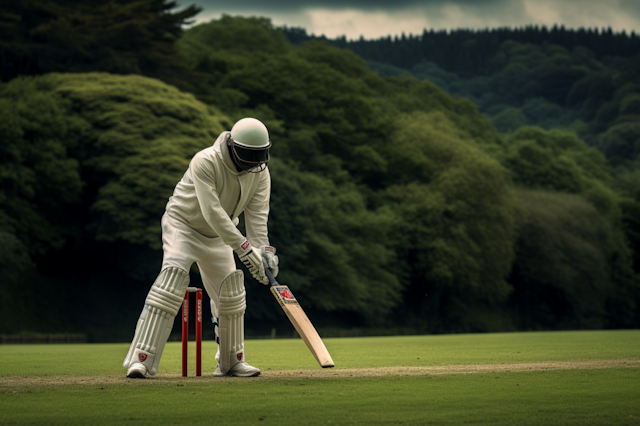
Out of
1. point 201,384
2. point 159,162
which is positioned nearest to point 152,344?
point 201,384

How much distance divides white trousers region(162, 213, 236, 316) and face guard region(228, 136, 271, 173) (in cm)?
96

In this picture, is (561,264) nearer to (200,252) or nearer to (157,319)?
(200,252)

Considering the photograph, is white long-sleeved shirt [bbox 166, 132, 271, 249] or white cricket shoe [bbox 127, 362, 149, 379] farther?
white long-sleeved shirt [bbox 166, 132, 271, 249]

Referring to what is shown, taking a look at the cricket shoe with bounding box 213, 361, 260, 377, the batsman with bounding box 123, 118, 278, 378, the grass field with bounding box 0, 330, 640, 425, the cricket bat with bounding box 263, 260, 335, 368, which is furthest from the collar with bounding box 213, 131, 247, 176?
the grass field with bounding box 0, 330, 640, 425

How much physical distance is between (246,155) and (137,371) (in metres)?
2.68

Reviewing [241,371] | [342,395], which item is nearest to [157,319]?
[241,371]

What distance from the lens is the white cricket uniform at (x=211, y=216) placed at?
9883mm

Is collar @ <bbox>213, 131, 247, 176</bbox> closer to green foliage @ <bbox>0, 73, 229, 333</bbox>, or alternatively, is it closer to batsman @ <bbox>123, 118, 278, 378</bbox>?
batsman @ <bbox>123, 118, 278, 378</bbox>

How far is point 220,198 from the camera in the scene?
10266mm

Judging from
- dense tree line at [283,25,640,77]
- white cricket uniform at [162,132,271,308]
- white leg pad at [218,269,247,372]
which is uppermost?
dense tree line at [283,25,640,77]

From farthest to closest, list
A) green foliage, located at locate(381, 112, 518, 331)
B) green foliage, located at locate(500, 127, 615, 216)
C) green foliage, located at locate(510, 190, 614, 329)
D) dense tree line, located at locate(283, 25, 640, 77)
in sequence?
dense tree line, located at locate(283, 25, 640, 77) < green foliage, located at locate(500, 127, 615, 216) < green foliage, located at locate(510, 190, 614, 329) < green foliage, located at locate(381, 112, 518, 331)

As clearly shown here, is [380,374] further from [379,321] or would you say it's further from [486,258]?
[486,258]

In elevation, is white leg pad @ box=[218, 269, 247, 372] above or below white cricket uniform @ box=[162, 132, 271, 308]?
below

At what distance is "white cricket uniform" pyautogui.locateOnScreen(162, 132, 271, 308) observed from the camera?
9883mm
